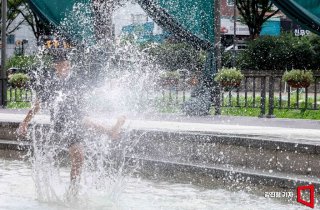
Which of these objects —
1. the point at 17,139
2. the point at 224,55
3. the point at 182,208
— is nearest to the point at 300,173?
the point at 182,208

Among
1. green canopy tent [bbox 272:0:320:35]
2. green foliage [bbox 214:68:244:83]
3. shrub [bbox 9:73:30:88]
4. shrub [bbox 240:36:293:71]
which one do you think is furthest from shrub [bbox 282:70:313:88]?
shrub [bbox 240:36:293:71]

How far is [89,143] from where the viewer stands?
9.43 meters

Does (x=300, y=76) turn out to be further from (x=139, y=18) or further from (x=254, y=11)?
(x=254, y=11)

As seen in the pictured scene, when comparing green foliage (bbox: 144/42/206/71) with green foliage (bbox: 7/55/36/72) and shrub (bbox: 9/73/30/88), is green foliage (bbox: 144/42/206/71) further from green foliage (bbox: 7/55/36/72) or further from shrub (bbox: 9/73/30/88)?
green foliage (bbox: 7/55/36/72)

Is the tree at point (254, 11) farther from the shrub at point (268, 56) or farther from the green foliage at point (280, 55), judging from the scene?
the shrub at point (268, 56)

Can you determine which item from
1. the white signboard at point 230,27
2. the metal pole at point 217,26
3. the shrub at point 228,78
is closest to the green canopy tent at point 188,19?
the metal pole at point 217,26

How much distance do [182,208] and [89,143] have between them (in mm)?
2451

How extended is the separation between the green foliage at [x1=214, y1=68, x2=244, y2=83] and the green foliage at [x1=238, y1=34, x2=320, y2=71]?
19.1 meters

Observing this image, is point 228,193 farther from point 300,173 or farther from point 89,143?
point 89,143

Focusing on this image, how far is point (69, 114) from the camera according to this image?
749 centimetres

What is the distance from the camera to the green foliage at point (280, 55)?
116ft

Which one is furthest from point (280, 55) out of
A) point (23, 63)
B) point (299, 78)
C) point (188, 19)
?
point (188, 19)

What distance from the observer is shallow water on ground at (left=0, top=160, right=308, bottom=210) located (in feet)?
24.1

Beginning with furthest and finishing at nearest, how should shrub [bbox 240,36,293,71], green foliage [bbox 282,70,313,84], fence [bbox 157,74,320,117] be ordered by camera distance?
shrub [bbox 240,36,293,71]
green foliage [bbox 282,70,313,84]
fence [bbox 157,74,320,117]
